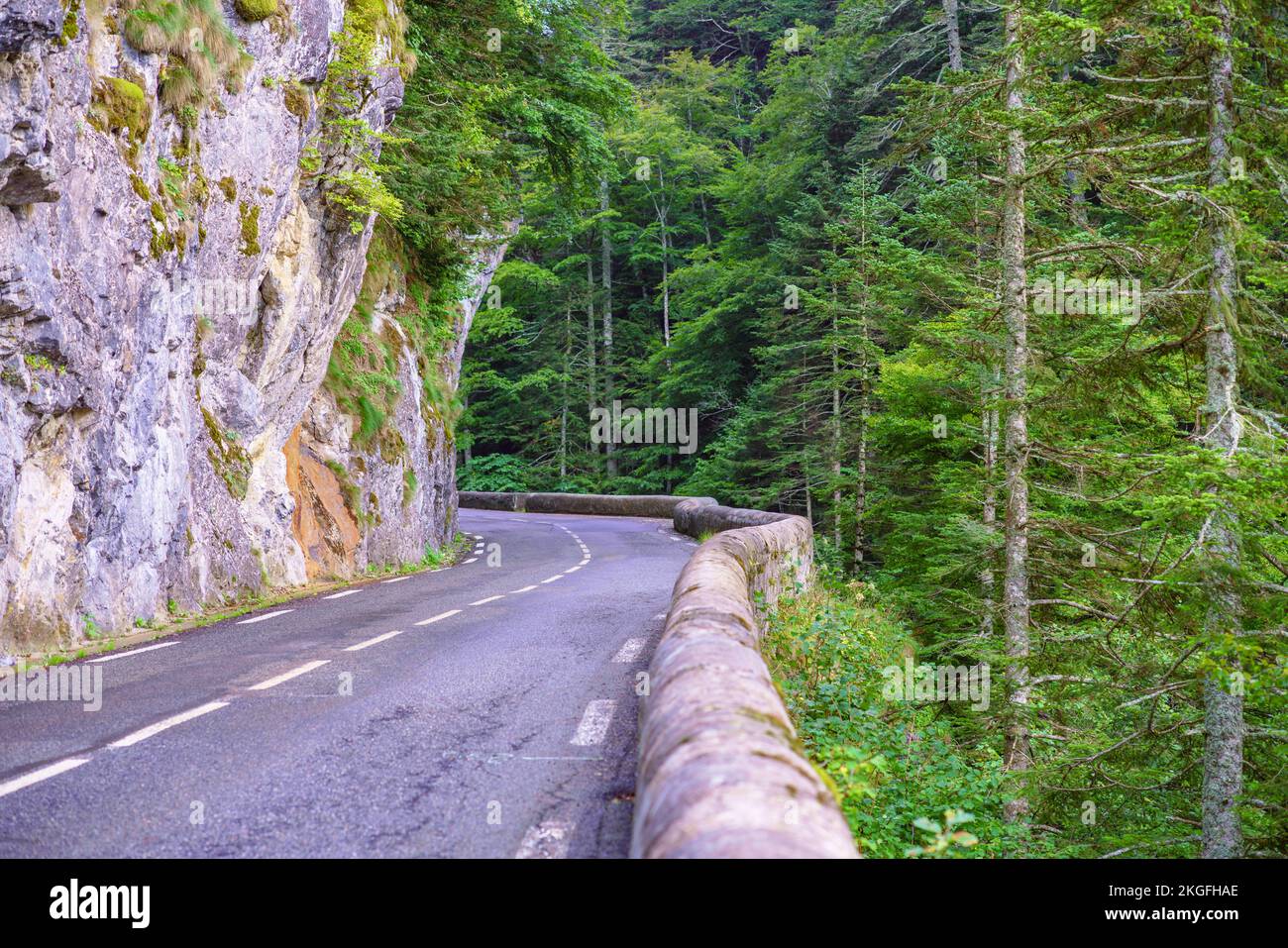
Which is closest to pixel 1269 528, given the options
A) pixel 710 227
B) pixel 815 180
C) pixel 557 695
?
pixel 557 695

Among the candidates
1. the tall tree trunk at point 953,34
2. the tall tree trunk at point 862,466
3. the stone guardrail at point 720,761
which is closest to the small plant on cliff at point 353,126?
the stone guardrail at point 720,761

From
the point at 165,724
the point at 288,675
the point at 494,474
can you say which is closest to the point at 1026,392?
the point at 288,675

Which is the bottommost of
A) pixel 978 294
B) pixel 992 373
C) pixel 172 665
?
pixel 172 665

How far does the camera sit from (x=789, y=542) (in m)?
14.7

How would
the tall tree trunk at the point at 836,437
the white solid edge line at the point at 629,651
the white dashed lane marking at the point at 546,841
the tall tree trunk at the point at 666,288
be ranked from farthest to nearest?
the tall tree trunk at the point at 666,288 → the tall tree trunk at the point at 836,437 → the white solid edge line at the point at 629,651 → the white dashed lane marking at the point at 546,841

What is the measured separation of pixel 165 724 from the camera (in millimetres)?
6434

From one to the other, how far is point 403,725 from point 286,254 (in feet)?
36.1

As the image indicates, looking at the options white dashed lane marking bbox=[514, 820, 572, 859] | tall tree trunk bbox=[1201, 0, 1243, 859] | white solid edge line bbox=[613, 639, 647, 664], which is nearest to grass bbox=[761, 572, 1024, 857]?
white solid edge line bbox=[613, 639, 647, 664]

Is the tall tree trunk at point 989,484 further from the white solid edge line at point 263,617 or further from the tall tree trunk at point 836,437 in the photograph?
the white solid edge line at point 263,617

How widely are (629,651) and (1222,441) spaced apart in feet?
18.9

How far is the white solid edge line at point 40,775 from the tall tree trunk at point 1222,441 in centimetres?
827

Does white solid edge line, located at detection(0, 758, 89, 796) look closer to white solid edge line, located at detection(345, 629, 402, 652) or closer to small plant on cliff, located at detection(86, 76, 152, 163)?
white solid edge line, located at detection(345, 629, 402, 652)

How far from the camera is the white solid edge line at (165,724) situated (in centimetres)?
603

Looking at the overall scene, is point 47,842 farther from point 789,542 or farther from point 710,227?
point 710,227
